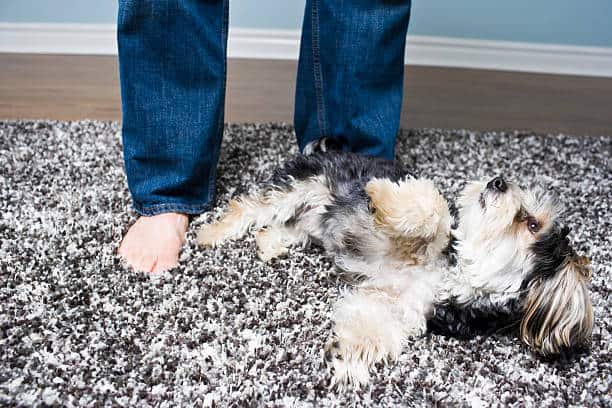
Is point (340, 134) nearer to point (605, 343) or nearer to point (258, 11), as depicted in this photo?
point (605, 343)

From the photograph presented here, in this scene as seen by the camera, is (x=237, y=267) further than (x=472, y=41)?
No

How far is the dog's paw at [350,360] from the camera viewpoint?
1185 millimetres

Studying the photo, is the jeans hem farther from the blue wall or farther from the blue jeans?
the blue wall

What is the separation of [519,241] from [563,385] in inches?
12.3

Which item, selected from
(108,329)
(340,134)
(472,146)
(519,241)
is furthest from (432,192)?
(472,146)

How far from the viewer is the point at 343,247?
145cm

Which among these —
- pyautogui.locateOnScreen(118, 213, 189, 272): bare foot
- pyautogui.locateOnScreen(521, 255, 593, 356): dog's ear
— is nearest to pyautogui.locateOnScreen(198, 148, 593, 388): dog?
pyautogui.locateOnScreen(521, 255, 593, 356): dog's ear

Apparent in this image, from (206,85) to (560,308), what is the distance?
1.01 m

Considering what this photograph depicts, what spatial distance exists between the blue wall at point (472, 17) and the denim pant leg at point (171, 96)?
170cm

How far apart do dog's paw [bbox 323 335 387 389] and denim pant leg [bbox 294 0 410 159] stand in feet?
2.53

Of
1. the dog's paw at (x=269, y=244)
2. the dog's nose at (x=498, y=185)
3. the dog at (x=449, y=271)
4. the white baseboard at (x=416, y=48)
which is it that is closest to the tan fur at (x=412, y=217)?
the dog at (x=449, y=271)

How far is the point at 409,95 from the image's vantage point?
290 cm

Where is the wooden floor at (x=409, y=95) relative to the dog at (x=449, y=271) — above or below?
below

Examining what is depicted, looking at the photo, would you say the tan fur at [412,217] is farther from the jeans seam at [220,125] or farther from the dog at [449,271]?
the jeans seam at [220,125]
